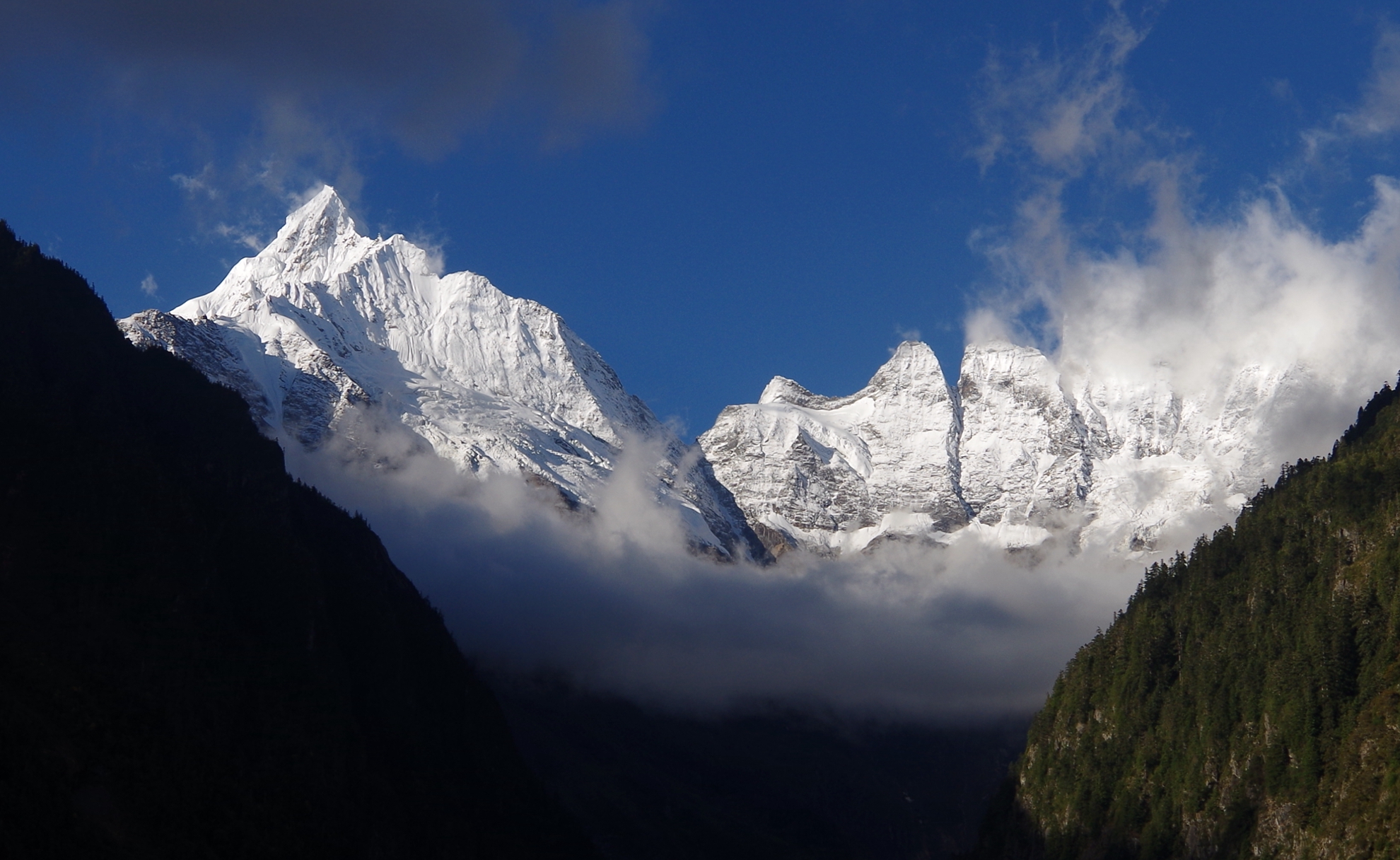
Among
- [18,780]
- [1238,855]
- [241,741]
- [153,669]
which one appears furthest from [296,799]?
[1238,855]

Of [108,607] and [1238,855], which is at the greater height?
[1238,855]

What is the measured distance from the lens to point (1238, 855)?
193500 millimetres

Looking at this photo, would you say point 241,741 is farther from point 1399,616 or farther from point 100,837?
point 1399,616

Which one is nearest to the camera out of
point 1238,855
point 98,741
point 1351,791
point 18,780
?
point 18,780

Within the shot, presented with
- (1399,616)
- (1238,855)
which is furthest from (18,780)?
(1399,616)

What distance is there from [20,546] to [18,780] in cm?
4270

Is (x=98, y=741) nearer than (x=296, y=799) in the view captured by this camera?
Yes

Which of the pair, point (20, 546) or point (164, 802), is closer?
point (164, 802)

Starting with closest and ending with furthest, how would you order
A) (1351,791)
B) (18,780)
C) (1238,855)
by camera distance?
(18,780) < (1351,791) < (1238,855)

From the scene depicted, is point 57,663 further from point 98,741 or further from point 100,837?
point 100,837

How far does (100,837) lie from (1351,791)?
13517cm

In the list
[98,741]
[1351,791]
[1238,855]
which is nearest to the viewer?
[98,741]

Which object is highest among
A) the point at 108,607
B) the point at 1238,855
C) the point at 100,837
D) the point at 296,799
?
the point at 1238,855

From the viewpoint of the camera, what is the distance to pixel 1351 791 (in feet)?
589
